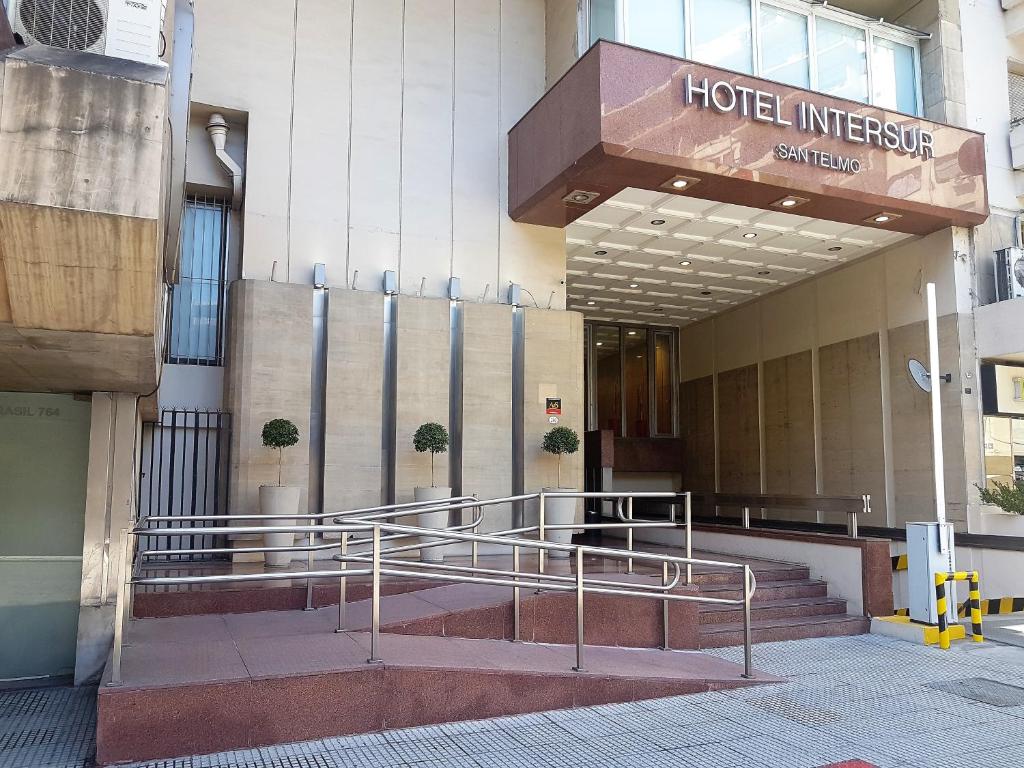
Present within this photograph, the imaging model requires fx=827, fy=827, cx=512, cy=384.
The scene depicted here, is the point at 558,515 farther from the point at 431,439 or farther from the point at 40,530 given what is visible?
the point at 40,530

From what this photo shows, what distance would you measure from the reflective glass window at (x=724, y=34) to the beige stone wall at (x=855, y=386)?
14.1 feet

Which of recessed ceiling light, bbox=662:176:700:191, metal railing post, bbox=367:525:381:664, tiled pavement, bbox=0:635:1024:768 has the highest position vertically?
recessed ceiling light, bbox=662:176:700:191

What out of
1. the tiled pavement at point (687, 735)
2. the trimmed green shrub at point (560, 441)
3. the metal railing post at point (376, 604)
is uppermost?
the trimmed green shrub at point (560, 441)

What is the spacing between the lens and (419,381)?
11406 mm

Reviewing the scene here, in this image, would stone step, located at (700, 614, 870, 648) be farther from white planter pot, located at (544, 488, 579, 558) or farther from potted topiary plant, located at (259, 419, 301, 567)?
potted topiary plant, located at (259, 419, 301, 567)

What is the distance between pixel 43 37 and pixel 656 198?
8.43m

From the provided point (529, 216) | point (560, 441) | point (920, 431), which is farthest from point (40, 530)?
point (920, 431)

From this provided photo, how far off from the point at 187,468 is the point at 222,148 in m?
4.29

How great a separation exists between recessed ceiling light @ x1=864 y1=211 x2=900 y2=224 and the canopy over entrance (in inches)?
1.2

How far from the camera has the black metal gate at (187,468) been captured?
10445mm

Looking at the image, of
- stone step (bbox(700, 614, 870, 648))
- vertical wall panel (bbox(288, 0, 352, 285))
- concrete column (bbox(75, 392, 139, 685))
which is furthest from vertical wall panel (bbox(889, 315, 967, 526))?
concrete column (bbox(75, 392, 139, 685))

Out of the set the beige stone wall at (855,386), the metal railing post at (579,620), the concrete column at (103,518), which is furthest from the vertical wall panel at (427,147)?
the beige stone wall at (855,386)

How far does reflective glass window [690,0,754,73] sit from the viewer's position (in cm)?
1111

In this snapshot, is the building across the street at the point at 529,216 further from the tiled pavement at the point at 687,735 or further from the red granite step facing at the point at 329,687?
the red granite step facing at the point at 329,687
